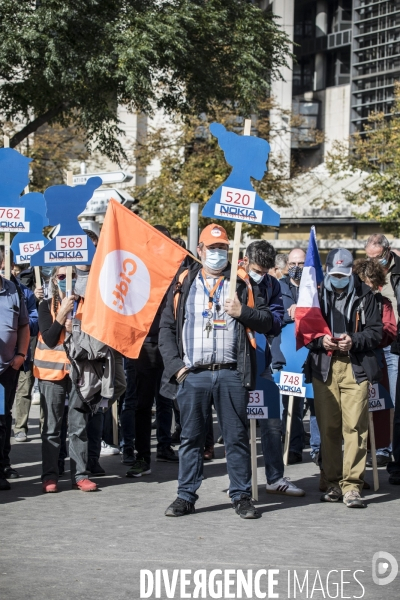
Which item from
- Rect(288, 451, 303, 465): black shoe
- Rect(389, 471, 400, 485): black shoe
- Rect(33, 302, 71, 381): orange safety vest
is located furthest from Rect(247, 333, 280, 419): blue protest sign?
Rect(288, 451, 303, 465): black shoe

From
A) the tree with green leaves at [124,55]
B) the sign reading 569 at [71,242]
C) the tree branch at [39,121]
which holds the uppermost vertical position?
the tree with green leaves at [124,55]

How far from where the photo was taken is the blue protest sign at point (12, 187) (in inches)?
376

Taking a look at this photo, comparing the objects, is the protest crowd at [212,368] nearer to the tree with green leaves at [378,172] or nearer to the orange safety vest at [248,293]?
the orange safety vest at [248,293]

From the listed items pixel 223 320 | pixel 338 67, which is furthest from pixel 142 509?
pixel 338 67

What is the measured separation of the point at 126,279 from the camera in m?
8.32

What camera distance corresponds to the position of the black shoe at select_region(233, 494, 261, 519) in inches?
300

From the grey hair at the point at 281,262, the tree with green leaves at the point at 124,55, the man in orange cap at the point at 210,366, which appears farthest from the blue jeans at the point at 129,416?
the tree with green leaves at the point at 124,55

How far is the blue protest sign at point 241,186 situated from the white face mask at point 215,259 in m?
0.30

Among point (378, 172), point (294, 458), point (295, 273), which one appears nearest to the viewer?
point (294, 458)

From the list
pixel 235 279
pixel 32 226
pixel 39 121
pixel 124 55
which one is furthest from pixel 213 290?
pixel 39 121

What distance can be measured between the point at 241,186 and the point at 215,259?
656 millimetres

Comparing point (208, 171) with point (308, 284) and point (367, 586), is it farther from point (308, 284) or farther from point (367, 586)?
point (367, 586)

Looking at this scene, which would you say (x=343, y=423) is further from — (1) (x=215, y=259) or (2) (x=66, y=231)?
(2) (x=66, y=231)

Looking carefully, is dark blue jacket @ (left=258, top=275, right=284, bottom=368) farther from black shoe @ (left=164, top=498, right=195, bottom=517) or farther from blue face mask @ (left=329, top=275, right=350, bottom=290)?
black shoe @ (left=164, top=498, right=195, bottom=517)
